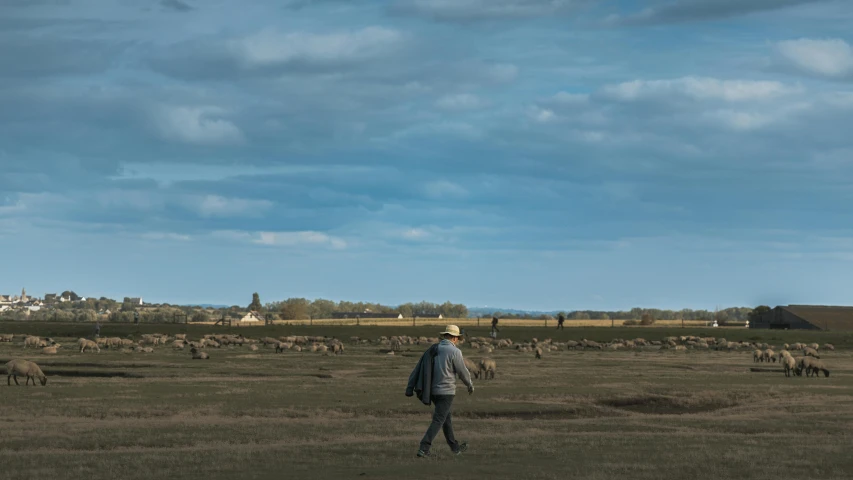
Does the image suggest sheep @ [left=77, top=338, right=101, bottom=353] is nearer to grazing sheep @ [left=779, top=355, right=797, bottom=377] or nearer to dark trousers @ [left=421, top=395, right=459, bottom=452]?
grazing sheep @ [left=779, top=355, right=797, bottom=377]

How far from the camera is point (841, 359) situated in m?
71.4

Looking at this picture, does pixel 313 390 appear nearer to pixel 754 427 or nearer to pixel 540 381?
pixel 540 381

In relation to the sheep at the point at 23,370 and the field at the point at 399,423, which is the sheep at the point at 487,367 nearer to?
the field at the point at 399,423

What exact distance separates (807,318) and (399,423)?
430 feet

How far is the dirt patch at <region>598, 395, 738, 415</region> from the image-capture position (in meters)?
35.0

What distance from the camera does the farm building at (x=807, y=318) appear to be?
142875 mm

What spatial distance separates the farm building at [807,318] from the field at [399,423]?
9522 centimetres

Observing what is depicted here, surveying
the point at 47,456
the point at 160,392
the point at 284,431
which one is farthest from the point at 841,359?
the point at 47,456

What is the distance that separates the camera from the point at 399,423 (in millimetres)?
27703

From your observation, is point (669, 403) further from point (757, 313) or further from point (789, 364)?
point (757, 313)

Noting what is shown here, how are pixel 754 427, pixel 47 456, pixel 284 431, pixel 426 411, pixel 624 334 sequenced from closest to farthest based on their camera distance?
1. pixel 47 456
2. pixel 284 431
3. pixel 754 427
4. pixel 426 411
5. pixel 624 334

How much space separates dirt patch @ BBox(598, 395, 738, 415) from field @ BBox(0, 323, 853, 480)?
110mm

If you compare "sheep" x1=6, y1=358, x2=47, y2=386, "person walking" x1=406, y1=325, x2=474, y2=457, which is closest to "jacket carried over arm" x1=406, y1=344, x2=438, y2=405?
"person walking" x1=406, y1=325, x2=474, y2=457

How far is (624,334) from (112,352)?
205 feet
